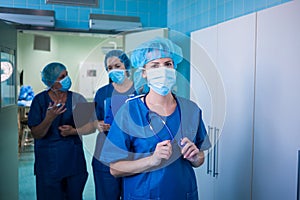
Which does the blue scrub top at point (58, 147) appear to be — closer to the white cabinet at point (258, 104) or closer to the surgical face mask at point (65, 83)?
the surgical face mask at point (65, 83)

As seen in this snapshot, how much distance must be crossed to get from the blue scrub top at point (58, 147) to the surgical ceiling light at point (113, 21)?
67 cm

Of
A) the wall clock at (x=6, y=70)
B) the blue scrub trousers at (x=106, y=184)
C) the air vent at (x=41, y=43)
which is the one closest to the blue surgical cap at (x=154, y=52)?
the blue scrub trousers at (x=106, y=184)

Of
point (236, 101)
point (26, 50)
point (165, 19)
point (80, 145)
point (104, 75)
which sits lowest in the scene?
point (80, 145)

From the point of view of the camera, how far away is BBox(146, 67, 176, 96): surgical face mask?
1.23 metres

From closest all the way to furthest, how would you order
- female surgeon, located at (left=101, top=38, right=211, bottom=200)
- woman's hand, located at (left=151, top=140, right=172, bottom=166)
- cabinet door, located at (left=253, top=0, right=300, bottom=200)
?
woman's hand, located at (left=151, top=140, right=172, bottom=166), female surgeon, located at (left=101, top=38, right=211, bottom=200), cabinet door, located at (left=253, top=0, right=300, bottom=200)

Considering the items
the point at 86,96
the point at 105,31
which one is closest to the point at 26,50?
the point at 105,31

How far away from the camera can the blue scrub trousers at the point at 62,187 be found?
2.28m

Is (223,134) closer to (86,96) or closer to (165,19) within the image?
(86,96)

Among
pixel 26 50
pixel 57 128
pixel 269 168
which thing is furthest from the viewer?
pixel 26 50

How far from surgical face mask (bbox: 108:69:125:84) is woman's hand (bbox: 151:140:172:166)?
95 cm

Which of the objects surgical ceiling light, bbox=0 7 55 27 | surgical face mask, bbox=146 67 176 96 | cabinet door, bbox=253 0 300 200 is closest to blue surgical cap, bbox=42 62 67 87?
surgical ceiling light, bbox=0 7 55 27

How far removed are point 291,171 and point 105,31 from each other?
1.94 m

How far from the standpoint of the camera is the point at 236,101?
1760 millimetres

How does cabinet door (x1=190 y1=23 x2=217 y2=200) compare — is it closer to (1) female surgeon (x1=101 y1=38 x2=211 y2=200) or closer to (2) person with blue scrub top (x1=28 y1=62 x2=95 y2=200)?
(1) female surgeon (x1=101 y1=38 x2=211 y2=200)
